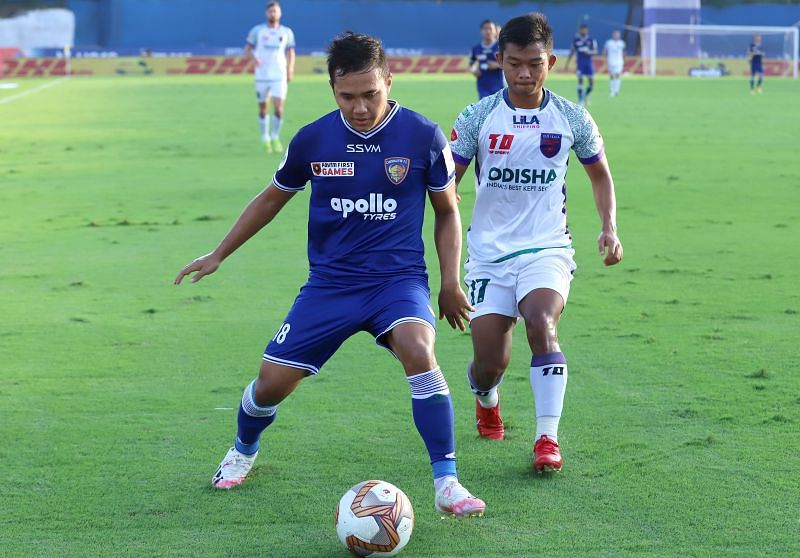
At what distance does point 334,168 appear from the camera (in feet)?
16.0

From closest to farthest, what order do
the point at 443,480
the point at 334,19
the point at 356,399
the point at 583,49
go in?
the point at 443,480
the point at 356,399
the point at 583,49
the point at 334,19

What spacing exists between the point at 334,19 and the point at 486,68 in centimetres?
4919

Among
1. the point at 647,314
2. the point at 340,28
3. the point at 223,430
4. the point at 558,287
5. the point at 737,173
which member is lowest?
the point at 340,28

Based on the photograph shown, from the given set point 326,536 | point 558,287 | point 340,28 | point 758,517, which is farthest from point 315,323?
point 340,28

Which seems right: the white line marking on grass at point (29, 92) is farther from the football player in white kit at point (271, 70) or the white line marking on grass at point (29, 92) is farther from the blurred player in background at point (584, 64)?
the blurred player in background at point (584, 64)

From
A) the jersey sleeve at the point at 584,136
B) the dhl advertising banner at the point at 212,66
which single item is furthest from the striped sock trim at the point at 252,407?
the dhl advertising banner at the point at 212,66

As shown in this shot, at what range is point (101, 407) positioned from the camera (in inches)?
248

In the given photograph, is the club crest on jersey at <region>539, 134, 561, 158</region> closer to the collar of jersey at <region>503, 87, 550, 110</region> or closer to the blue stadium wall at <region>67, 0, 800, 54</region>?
the collar of jersey at <region>503, 87, 550, 110</region>

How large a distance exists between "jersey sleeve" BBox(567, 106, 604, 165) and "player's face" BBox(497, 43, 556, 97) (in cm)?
23

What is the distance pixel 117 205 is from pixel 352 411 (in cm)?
888

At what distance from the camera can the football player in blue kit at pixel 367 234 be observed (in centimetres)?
476

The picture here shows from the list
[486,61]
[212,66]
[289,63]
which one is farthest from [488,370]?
[212,66]

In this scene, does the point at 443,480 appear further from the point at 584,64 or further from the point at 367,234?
the point at 584,64

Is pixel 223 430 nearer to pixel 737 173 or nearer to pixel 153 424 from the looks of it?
pixel 153 424
